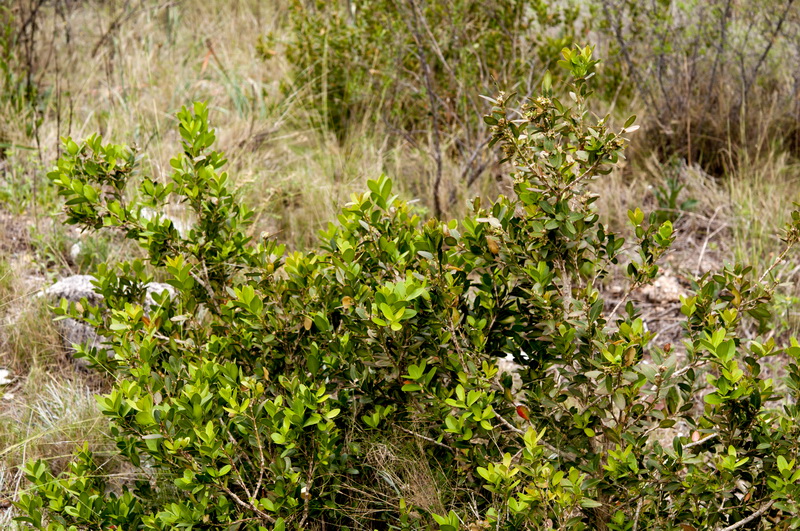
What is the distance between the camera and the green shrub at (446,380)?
191cm

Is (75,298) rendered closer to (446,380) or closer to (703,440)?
(446,380)

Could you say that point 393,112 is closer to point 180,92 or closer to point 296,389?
point 180,92

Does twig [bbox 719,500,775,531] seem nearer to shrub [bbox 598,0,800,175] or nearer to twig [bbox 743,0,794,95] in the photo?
shrub [bbox 598,0,800,175]

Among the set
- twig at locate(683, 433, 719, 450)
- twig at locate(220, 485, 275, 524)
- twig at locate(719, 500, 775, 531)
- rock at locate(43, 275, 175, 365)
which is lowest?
rock at locate(43, 275, 175, 365)

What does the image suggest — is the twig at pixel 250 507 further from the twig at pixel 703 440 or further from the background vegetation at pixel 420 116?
the background vegetation at pixel 420 116

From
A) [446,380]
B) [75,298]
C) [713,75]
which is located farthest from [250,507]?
[713,75]

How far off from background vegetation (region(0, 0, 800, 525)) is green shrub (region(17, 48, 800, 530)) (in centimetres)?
136

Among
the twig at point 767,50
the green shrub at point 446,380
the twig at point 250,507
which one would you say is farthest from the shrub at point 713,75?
the twig at point 250,507

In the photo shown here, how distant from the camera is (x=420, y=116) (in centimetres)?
516

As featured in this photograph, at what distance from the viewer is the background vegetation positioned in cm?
396

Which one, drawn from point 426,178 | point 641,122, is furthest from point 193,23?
point 641,122

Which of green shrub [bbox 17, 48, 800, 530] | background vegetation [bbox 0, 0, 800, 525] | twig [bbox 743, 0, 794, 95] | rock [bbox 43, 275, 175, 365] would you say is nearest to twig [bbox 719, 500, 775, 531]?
green shrub [bbox 17, 48, 800, 530]

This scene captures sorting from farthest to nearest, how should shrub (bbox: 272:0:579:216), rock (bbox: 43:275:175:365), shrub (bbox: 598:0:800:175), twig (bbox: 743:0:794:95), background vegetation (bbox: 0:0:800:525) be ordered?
shrub (bbox: 272:0:579:216), shrub (bbox: 598:0:800:175), twig (bbox: 743:0:794:95), background vegetation (bbox: 0:0:800:525), rock (bbox: 43:275:175:365)

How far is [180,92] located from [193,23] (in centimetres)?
167
